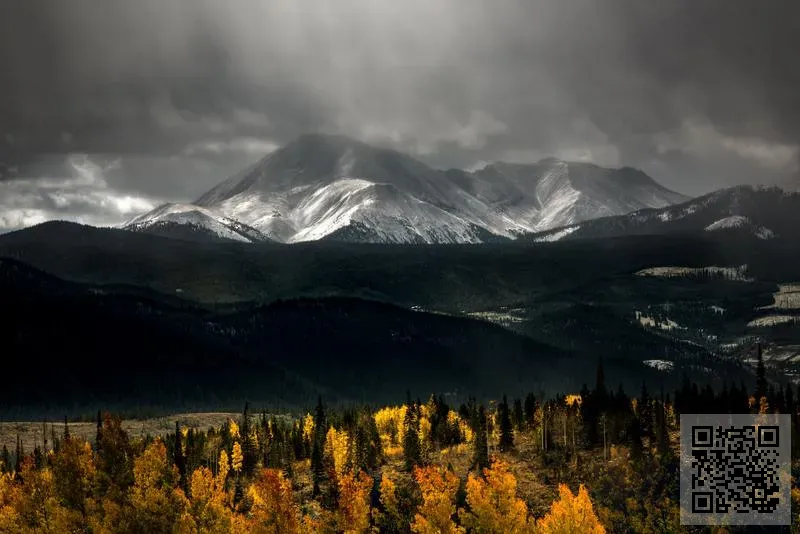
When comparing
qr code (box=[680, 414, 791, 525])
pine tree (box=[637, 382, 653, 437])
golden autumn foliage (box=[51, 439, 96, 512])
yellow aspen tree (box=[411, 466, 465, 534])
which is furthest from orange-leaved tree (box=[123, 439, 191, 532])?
pine tree (box=[637, 382, 653, 437])

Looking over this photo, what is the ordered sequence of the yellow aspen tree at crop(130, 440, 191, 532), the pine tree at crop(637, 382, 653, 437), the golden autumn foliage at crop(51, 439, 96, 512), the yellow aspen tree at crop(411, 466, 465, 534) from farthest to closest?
the pine tree at crop(637, 382, 653, 437)
the yellow aspen tree at crop(411, 466, 465, 534)
the golden autumn foliage at crop(51, 439, 96, 512)
the yellow aspen tree at crop(130, 440, 191, 532)

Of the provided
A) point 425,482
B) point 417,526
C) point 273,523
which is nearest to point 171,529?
point 273,523

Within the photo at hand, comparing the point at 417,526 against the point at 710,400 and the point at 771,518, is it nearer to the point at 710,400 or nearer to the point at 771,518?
the point at 771,518

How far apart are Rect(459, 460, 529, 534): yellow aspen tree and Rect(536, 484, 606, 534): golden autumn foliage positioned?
11.9 feet

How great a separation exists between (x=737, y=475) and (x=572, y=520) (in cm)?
4434

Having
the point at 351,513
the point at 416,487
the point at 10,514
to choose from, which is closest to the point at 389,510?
the point at 416,487

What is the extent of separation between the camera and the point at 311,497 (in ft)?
590

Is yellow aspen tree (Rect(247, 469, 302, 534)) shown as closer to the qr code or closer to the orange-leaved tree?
the orange-leaved tree

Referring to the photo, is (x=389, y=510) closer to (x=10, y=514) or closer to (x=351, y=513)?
(x=351, y=513)

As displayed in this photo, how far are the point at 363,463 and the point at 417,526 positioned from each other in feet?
229

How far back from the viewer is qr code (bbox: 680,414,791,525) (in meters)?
143

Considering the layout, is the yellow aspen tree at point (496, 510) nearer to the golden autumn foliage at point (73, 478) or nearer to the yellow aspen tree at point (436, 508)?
the yellow aspen tree at point (436, 508)

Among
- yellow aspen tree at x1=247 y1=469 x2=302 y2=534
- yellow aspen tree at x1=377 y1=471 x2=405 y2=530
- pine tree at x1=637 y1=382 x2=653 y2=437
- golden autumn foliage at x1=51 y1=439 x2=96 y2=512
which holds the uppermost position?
pine tree at x1=637 y1=382 x2=653 y2=437

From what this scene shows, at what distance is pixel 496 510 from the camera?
12938 cm
